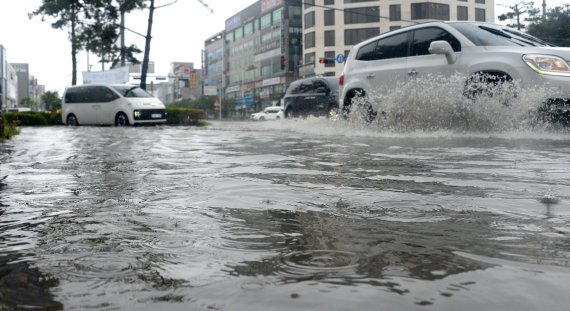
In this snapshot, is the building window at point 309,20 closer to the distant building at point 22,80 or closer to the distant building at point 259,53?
the distant building at point 259,53

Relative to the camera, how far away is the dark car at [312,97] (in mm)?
13375

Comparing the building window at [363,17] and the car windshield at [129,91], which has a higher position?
the building window at [363,17]

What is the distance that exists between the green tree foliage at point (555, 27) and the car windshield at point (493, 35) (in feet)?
86.0

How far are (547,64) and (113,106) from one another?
51.0 ft

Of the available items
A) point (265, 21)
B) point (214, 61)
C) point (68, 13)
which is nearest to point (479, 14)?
point (265, 21)

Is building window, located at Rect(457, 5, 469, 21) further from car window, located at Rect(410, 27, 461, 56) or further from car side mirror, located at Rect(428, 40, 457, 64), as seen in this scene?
car side mirror, located at Rect(428, 40, 457, 64)

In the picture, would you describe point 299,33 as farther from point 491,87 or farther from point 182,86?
point 491,87

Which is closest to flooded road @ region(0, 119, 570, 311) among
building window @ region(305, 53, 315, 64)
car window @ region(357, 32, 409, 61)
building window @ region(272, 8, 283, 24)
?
car window @ region(357, 32, 409, 61)

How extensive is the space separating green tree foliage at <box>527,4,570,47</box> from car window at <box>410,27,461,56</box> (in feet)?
→ 86.1

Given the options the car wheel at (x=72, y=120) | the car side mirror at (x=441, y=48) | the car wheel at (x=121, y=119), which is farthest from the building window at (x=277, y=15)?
the car side mirror at (x=441, y=48)

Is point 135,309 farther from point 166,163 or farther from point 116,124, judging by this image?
point 116,124

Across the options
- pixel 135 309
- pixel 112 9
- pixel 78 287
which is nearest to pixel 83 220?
pixel 78 287

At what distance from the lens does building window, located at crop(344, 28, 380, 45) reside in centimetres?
6556

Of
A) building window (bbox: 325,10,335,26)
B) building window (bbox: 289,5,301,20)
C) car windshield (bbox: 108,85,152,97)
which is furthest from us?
building window (bbox: 289,5,301,20)
